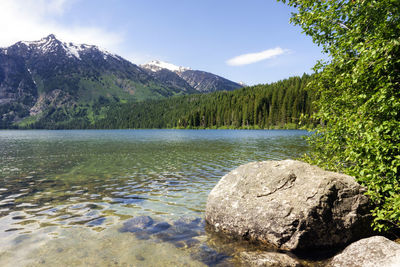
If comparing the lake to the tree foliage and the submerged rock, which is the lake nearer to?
the submerged rock

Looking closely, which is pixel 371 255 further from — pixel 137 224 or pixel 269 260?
pixel 137 224

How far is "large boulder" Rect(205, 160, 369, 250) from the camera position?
8.43 meters

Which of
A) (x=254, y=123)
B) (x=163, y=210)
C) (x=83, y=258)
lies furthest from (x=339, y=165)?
(x=254, y=123)

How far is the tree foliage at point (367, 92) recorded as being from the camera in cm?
714

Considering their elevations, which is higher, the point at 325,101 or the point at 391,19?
the point at 391,19

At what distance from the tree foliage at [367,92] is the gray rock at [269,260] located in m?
3.03

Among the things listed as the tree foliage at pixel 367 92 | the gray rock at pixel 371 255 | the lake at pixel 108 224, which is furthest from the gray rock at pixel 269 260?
the tree foliage at pixel 367 92

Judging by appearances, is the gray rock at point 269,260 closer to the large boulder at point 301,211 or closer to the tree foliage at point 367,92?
the large boulder at point 301,211

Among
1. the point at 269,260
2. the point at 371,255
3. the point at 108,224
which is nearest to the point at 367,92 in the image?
the point at 371,255

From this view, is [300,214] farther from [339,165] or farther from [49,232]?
[49,232]

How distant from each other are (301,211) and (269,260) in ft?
6.80

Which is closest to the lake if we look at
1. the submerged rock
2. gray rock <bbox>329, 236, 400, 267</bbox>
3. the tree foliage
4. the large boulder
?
the submerged rock

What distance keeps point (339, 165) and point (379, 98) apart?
15.9 feet

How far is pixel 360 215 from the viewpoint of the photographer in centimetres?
860
